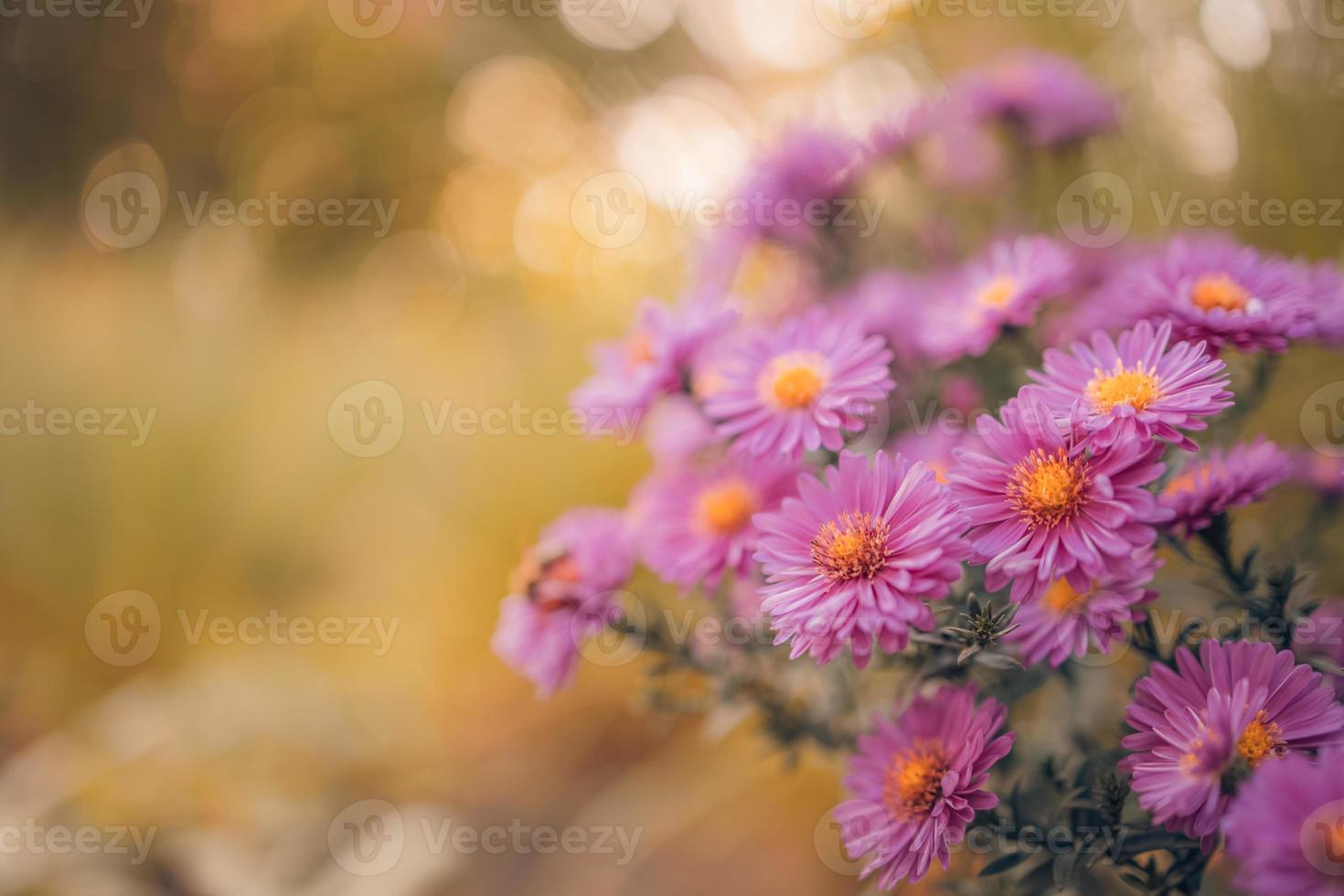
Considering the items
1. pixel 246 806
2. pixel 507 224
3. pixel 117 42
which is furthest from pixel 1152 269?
pixel 117 42

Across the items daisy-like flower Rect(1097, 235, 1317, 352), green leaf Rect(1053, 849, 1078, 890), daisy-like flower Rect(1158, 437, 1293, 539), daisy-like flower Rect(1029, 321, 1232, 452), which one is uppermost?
daisy-like flower Rect(1029, 321, 1232, 452)

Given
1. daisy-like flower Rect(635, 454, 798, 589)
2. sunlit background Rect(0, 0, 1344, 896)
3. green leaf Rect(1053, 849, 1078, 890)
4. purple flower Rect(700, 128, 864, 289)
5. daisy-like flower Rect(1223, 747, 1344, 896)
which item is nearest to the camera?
daisy-like flower Rect(1223, 747, 1344, 896)

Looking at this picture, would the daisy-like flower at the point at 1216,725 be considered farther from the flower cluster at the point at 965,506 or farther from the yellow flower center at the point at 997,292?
the yellow flower center at the point at 997,292

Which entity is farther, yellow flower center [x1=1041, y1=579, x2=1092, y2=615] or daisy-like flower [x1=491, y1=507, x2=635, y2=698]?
daisy-like flower [x1=491, y1=507, x2=635, y2=698]

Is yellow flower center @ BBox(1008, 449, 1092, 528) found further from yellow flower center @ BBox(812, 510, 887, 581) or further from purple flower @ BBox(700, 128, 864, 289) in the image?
purple flower @ BBox(700, 128, 864, 289)

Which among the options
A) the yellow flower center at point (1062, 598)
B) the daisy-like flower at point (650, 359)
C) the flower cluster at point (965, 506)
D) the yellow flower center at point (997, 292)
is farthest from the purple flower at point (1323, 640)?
the daisy-like flower at point (650, 359)

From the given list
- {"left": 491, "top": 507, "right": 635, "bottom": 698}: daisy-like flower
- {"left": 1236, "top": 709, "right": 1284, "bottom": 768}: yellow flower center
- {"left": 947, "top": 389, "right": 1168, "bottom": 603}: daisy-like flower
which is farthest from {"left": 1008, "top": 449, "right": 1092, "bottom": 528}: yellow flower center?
{"left": 491, "top": 507, "right": 635, "bottom": 698}: daisy-like flower

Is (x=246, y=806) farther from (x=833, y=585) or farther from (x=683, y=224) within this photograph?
(x=683, y=224)
